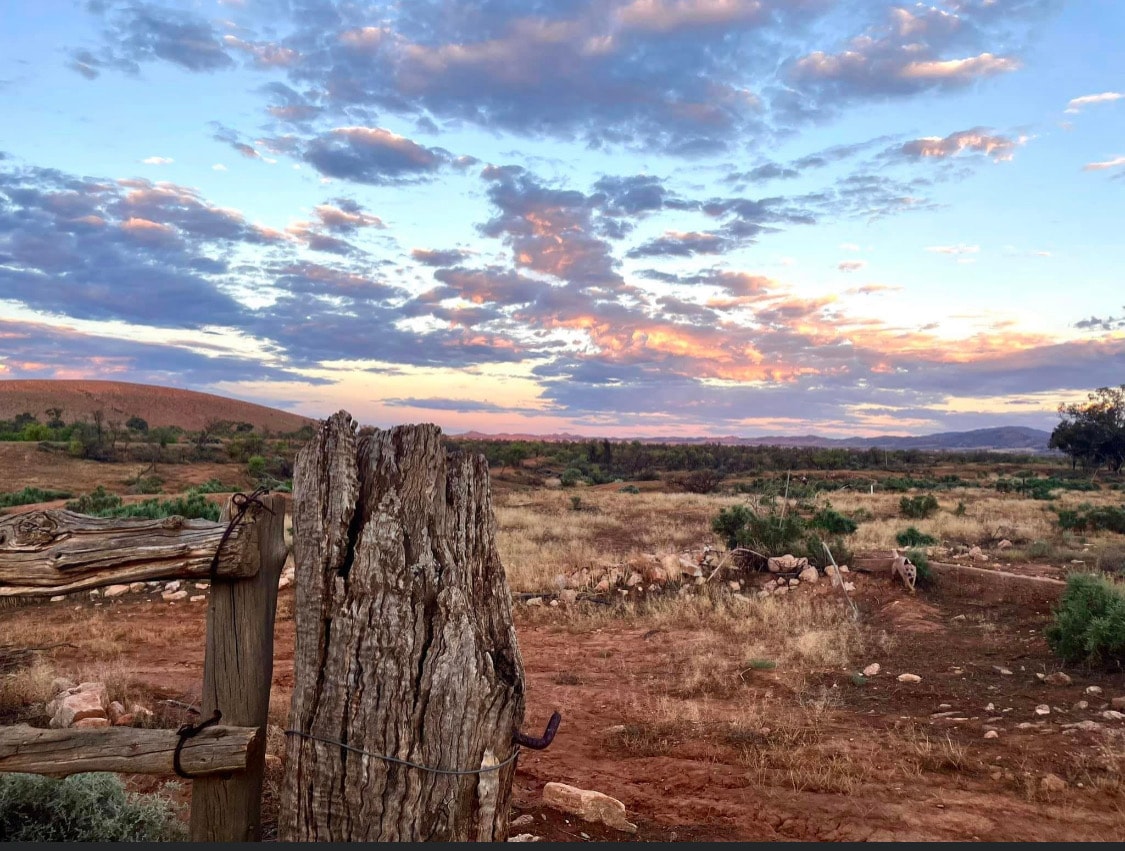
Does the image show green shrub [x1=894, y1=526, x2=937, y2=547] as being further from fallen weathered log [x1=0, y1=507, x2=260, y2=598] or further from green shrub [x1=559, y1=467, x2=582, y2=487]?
green shrub [x1=559, y1=467, x2=582, y2=487]

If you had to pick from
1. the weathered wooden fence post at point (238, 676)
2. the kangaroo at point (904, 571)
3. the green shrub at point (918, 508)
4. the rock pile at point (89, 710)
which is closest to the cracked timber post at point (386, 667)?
the weathered wooden fence post at point (238, 676)

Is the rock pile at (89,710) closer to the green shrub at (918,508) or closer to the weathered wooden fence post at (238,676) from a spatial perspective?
the weathered wooden fence post at (238,676)

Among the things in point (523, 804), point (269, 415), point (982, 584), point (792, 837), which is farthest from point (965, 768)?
point (269, 415)

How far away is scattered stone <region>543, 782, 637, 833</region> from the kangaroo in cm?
884

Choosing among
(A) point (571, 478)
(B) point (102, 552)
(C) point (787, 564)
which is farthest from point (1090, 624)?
(A) point (571, 478)

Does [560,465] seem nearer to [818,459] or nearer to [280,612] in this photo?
[818,459]

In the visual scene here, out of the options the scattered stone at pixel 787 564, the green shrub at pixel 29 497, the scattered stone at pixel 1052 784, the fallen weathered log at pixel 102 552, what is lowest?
the scattered stone at pixel 1052 784

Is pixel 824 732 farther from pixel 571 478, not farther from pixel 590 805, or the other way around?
pixel 571 478

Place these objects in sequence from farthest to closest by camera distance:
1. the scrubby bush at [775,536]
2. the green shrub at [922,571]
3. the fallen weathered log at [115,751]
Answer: the scrubby bush at [775,536] < the green shrub at [922,571] < the fallen weathered log at [115,751]

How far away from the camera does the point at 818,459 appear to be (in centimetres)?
5919

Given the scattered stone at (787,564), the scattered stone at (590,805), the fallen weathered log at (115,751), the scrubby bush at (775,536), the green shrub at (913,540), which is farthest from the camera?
the green shrub at (913,540)

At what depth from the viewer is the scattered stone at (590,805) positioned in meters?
4.71

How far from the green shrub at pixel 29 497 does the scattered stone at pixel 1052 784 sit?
2345 centimetres

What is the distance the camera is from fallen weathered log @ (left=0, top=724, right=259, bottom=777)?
2783 mm
